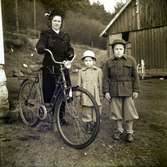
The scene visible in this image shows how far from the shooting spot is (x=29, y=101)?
7.63ft

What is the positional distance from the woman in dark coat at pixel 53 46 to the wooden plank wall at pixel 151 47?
0.41 m

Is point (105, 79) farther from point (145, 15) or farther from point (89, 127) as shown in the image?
point (145, 15)

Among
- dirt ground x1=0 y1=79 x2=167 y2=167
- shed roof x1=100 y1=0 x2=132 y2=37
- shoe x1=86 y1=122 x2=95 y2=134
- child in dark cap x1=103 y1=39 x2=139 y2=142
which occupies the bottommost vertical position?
dirt ground x1=0 y1=79 x2=167 y2=167

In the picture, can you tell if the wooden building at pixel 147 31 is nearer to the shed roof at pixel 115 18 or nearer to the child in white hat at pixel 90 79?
the shed roof at pixel 115 18

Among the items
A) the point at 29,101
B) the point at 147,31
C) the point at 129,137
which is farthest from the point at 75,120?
the point at 147,31

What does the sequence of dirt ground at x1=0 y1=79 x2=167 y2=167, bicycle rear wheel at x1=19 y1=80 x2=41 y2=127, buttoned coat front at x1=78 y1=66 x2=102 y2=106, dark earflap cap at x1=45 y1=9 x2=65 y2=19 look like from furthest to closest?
1. bicycle rear wheel at x1=19 y1=80 x2=41 y2=127
2. buttoned coat front at x1=78 y1=66 x2=102 y2=106
3. dark earflap cap at x1=45 y1=9 x2=65 y2=19
4. dirt ground at x1=0 y1=79 x2=167 y2=167

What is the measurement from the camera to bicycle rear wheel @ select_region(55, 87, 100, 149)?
180 centimetres

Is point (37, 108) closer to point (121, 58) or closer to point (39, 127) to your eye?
point (39, 127)

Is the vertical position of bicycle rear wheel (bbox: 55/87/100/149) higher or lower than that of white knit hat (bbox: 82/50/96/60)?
lower

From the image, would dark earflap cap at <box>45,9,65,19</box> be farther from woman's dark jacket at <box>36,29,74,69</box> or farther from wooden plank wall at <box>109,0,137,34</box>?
wooden plank wall at <box>109,0,137,34</box>

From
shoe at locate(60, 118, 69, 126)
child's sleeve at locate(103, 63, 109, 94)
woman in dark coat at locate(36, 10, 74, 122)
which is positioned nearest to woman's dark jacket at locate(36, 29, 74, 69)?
woman in dark coat at locate(36, 10, 74, 122)

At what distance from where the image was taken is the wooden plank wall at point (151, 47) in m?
1.87

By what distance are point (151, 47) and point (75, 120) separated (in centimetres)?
64

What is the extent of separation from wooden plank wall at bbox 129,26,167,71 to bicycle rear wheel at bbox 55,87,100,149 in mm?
449
